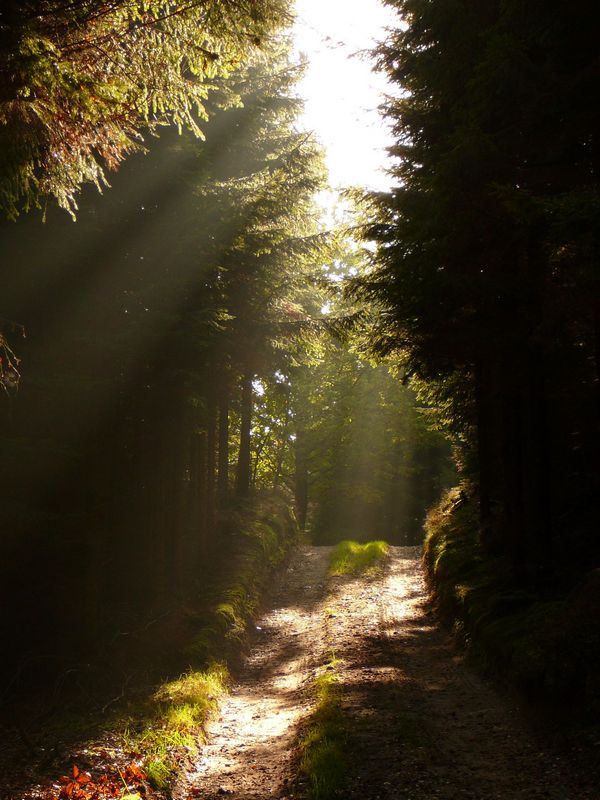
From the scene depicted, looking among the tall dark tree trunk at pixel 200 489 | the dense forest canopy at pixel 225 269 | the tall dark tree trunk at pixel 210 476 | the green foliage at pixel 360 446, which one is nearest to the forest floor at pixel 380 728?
the dense forest canopy at pixel 225 269

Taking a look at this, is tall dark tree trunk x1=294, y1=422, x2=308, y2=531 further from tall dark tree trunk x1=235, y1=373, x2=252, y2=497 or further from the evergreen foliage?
the evergreen foliage

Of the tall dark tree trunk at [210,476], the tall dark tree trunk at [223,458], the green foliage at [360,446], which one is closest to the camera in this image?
the tall dark tree trunk at [210,476]

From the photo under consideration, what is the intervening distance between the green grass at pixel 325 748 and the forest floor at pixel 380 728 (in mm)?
79

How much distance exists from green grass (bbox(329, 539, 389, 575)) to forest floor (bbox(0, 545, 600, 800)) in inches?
234

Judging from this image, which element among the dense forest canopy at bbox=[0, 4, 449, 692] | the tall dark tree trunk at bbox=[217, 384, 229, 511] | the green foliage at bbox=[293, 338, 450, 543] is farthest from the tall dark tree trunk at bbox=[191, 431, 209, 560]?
the green foliage at bbox=[293, 338, 450, 543]

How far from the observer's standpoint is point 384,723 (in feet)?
25.6

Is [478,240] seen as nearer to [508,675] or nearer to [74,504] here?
[508,675]

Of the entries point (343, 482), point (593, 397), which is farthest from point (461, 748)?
point (343, 482)

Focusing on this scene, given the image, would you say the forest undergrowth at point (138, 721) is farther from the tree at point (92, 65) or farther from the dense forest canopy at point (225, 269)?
the tree at point (92, 65)

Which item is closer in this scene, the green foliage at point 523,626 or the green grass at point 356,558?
the green foliage at point 523,626

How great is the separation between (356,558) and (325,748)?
15022 mm

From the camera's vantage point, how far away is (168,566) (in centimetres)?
1383

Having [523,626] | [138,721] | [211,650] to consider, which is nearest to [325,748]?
[138,721]

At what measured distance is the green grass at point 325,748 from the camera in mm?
6238
